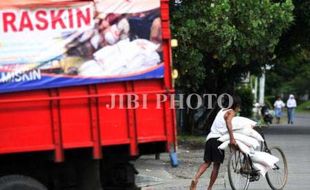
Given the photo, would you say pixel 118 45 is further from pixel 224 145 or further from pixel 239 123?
pixel 239 123

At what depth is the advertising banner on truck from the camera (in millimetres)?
6656

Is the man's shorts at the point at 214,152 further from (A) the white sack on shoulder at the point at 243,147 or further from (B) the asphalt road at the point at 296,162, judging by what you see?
(B) the asphalt road at the point at 296,162

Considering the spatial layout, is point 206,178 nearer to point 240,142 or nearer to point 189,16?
point 240,142

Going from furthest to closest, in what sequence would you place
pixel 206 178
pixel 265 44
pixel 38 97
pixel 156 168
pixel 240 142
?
pixel 265 44
pixel 156 168
pixel 206 178
pixel 240 142
pixel 38 97

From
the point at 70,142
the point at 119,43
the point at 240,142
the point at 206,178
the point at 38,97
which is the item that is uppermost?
the point at 119,43

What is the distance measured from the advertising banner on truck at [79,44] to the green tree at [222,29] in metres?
7.23

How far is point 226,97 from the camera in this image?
10766 millimetres

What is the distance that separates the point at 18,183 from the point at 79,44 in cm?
163

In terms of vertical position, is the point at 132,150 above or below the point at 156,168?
above

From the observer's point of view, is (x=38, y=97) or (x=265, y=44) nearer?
(x=38, y=97)

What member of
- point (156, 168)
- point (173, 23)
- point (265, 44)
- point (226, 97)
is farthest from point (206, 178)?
point (265, 44)

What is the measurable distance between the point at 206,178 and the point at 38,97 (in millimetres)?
6662

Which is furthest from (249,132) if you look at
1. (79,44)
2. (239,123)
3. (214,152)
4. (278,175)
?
(79,44)

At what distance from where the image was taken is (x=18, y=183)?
22.2 ft
